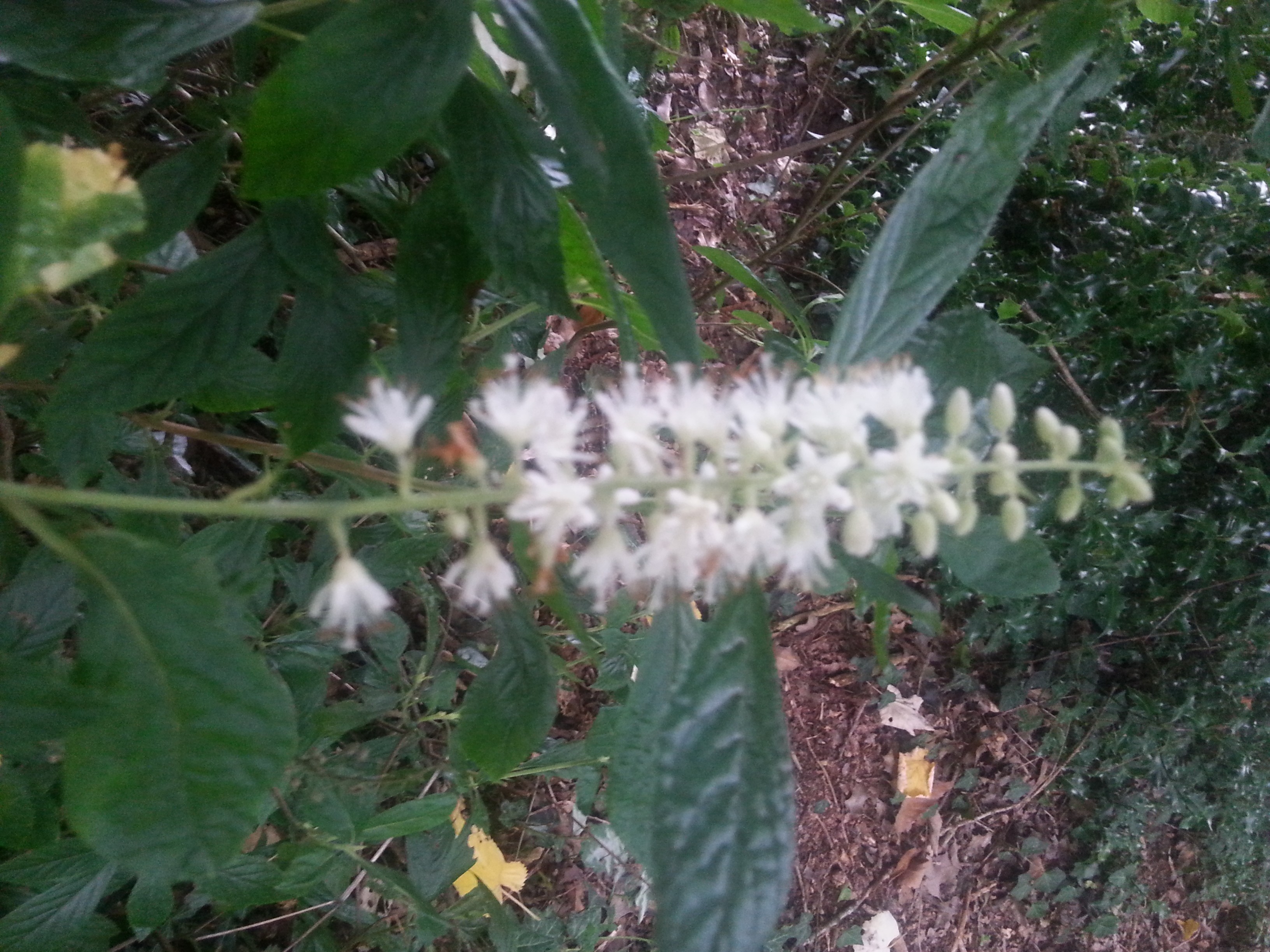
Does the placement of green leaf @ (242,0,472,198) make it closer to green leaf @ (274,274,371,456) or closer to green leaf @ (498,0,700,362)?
green leaf @ (498,0,700,362)

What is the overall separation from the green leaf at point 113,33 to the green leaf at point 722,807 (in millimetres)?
681

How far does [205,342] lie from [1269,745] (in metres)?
3.03

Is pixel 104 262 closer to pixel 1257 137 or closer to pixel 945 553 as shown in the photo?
pixel 945 553

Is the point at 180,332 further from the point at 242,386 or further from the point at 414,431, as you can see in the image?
the point at 414,431

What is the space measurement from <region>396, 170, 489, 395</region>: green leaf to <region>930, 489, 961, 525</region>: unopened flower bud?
462 mm

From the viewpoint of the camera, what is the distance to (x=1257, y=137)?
1200 mm

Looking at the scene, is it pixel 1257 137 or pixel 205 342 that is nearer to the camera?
pixel 205 342

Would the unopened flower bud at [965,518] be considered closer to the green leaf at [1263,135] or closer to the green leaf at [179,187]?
the green leaf at [179,187]

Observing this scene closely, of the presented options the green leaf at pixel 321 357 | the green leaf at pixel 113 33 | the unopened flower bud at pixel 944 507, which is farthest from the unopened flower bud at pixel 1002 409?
the green leaf at pixel 113 33

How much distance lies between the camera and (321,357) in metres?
0.83

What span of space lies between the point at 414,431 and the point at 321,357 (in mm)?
234

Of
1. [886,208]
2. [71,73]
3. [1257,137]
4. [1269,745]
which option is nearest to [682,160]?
[886,208]

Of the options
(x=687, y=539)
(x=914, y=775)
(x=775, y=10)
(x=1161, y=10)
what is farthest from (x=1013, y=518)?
(x=914, y=775)

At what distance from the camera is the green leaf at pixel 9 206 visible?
559 mm
